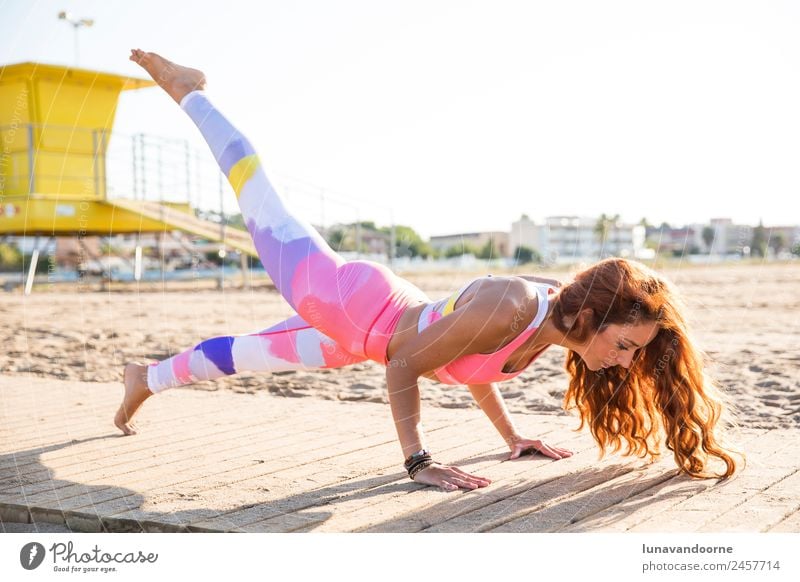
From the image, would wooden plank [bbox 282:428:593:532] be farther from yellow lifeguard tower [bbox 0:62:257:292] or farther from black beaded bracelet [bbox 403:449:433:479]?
yellow lifeguard tower [bbox 0:62:257:292]

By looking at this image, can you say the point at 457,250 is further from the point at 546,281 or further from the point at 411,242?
the point at 546,281

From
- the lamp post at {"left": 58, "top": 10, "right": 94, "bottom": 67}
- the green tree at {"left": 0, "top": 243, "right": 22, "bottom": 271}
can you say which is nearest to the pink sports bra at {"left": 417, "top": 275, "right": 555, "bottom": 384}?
the lamp post at {"left": 58, "top": 10, "right": 94, "bottom": 67}

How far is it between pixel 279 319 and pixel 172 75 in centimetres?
448

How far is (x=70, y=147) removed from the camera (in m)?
4.88

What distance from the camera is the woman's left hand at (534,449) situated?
225cm

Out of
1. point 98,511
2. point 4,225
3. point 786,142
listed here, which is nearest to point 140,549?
point 98,511

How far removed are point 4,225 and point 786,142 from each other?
8611mm

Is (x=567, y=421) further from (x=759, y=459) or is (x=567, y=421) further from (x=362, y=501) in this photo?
(x=362, y=501)

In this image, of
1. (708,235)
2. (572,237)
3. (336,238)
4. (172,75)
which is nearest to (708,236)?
(708,235)

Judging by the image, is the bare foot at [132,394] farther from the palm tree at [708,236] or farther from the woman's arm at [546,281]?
the palm tree at [708,236]

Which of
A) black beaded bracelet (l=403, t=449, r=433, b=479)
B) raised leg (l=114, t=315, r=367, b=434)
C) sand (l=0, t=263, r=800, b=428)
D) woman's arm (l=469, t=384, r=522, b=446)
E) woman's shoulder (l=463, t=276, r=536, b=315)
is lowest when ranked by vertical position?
sand (l=0, t=263, r=800, b=428)

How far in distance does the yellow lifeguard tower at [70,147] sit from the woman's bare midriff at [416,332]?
3.29 feet

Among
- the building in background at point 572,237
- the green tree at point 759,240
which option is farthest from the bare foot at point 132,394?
the green tree at point 759,240

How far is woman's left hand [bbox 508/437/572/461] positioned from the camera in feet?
7.37
